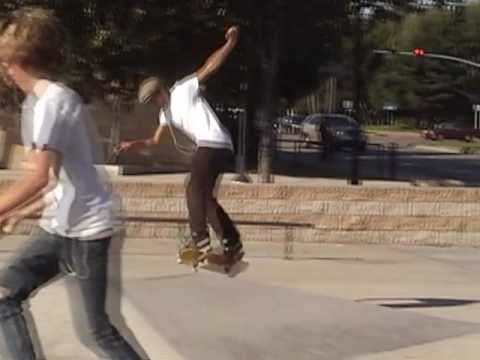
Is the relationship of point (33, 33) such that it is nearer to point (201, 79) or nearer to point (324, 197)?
point (201, 79)

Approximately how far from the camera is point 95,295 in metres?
6.50

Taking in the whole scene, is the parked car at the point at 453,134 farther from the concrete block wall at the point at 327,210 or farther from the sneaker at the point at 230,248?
the sneaker at the point at 230,248

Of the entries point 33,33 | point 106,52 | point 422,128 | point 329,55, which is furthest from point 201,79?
point 422,128

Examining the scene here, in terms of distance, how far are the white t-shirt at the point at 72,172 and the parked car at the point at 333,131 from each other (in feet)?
144

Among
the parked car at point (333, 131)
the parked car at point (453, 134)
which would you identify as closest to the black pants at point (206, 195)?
the parked car at point (333, 131)

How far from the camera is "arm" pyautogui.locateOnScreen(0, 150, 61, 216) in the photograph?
6.27m

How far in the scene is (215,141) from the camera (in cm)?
1079

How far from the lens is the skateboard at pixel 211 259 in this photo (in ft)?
36.9

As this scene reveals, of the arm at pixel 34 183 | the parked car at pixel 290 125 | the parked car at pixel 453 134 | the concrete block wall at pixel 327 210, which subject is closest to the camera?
the arm at pixel 34 183

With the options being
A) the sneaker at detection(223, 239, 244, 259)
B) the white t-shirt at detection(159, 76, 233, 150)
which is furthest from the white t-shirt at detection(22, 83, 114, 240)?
the sneaker at detection(223, 239, 244, 259)

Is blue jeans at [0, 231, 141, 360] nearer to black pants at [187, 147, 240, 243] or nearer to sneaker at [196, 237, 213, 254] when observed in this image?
black pants at [187, 147, 240, 243]

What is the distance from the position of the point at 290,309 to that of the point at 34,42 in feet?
17.0

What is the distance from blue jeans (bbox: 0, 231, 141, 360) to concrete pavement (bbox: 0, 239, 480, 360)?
0.59 metres

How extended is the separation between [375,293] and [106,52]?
18.7 metres
